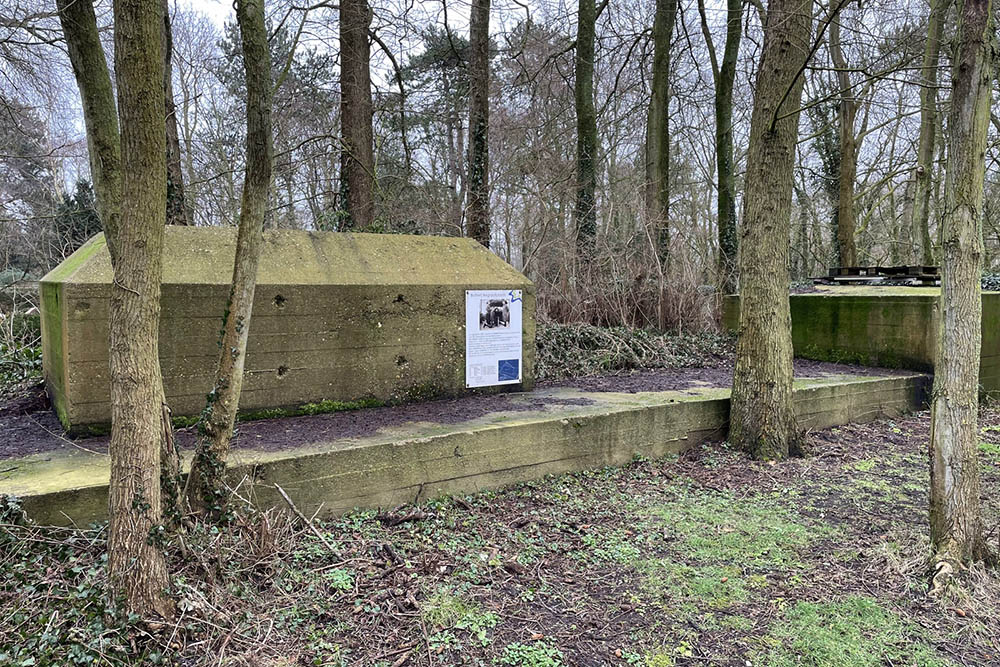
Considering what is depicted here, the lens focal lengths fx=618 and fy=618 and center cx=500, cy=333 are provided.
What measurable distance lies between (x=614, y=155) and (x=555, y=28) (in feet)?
22.1

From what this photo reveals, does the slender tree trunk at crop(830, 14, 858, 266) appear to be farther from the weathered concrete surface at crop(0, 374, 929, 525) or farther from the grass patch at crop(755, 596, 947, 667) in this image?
the grass patch at crop(755, 596, 947, 667)

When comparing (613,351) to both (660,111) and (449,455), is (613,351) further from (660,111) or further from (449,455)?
(660,111)

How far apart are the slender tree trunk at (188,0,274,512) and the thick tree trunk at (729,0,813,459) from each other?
4.21m

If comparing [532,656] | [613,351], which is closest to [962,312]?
[532,656]

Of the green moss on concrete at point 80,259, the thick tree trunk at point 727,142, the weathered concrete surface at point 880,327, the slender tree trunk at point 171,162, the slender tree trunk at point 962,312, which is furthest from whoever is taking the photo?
the thick tree trunk at point 727,142

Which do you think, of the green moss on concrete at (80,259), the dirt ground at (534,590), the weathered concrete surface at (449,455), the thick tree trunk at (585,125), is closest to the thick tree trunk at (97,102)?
the green moss on concrete at (80,259)

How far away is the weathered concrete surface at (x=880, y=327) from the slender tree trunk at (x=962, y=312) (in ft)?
17.1

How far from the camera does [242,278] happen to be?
11.7 feet

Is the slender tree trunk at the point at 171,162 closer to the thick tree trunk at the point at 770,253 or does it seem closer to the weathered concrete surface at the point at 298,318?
the weathered concrete surface at the point at 298,318

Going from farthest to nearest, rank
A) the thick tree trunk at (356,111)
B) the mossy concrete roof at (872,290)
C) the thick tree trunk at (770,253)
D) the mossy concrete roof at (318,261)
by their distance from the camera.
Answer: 1. the thick tree trunk at (356,111)
2. the mossy concrete roof at (872,290)
3. the thick tree trunk at (770,253)
4. the mossy concrete roof at (318,261)

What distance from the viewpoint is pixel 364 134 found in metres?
8.83

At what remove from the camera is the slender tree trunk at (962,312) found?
3.37 m

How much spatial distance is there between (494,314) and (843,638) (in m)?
3.99

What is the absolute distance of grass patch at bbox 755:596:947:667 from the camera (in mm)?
2744
